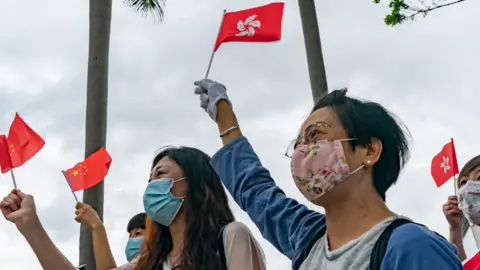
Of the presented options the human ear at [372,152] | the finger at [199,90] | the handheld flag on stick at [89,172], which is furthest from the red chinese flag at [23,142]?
the human ear at [372,152]

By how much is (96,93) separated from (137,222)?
2469 millimetres

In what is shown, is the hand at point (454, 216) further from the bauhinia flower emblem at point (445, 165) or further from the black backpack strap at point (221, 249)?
the bauhinia flower emblem at point (445, 165)

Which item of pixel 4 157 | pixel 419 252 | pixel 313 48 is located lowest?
pixel 419 252

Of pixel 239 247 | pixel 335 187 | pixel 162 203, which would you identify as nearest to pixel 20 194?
pixel 162 203

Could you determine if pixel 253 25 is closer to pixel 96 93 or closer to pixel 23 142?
pixel 23 142

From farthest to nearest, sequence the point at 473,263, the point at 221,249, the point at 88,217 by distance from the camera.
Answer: the point at 88,217
the point at 473,263
the point at 221,249

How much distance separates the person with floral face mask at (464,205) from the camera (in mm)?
4211

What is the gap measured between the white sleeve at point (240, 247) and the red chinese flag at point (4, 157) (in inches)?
64.5

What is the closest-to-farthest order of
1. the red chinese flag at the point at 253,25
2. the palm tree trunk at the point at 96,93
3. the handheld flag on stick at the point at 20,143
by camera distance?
the red chinese flag at the point at 253,25 < the handheld flag on stick at the point at 20,143 < the palm tree trunk at the point at 96,93

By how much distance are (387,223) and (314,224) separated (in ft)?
1.25

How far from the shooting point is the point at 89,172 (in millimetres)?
6066

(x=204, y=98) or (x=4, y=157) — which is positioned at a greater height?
(x=4, y=157)

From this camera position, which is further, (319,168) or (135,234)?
(135,234)

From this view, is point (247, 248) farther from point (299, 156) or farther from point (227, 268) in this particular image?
point (299, 156)
